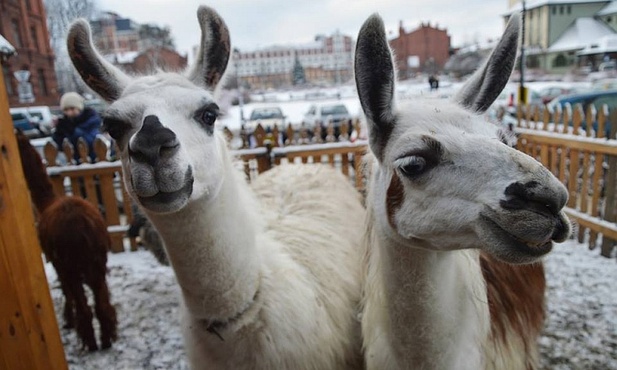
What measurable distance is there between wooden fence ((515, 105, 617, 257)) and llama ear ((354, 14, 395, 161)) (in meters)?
3.88

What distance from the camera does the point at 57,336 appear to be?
1804 millimetres

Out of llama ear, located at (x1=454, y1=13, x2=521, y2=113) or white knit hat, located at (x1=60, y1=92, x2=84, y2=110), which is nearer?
llama ear, located at (x1=454, y1=13, x2=521, y2=113)

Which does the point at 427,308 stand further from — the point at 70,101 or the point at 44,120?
the point at 44,120

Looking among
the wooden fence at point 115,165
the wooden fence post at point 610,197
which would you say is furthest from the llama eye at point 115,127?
the wooden fence post at point 610,197

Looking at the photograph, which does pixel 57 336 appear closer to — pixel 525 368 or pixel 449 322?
pixel 449 322

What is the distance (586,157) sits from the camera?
5.30 metres

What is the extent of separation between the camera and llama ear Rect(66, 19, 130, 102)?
1973mm

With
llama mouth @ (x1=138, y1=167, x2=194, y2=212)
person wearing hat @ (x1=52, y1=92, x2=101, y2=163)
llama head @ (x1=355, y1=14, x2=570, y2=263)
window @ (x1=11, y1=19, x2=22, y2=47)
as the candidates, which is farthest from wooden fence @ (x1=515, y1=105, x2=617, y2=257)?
window @ (x1=11, y1=19, x2=22, y2=47)

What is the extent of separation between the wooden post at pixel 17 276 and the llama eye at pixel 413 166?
1390 millimetres

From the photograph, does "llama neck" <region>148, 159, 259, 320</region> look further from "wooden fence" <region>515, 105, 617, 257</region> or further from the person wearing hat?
the person wearing hat

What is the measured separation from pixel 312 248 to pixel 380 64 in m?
1.50

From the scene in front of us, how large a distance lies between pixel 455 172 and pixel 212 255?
1.13 meters

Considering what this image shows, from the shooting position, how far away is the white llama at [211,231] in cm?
170

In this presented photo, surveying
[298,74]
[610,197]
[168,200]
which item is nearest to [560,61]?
[298,74]
